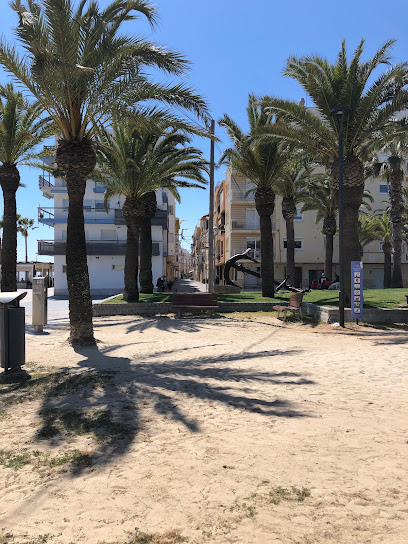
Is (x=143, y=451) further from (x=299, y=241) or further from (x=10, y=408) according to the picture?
(x=299, y=241)

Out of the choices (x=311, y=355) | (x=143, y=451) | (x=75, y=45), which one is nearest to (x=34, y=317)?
(x=75, y=45)

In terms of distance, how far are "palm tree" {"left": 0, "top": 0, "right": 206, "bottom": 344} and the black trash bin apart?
2740 millimetres

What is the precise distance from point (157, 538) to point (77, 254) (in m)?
7.79

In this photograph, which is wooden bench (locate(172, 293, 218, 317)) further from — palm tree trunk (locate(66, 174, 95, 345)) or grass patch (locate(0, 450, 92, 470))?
grass patch (locate(0, 450, 92, 470))

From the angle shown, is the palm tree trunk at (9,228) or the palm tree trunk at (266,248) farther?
the palm tree trunk at (266,248)

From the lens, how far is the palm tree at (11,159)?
1520 cm

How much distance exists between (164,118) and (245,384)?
6.83 meters

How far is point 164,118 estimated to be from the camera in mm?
10477

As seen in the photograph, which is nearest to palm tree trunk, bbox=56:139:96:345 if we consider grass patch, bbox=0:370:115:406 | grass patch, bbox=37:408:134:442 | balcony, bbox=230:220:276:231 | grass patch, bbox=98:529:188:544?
grass patch, bbox=0:370:115:406

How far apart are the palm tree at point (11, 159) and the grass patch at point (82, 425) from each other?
1141 cm

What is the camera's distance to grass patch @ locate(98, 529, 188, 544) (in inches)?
104

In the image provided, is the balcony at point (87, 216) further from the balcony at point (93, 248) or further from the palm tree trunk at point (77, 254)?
the palm tree trunk at point (77, 254)

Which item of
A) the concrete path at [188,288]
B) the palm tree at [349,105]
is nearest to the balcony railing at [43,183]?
the concrete path at [188,288]

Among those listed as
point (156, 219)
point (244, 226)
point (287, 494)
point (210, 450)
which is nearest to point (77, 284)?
point (210, 450)
